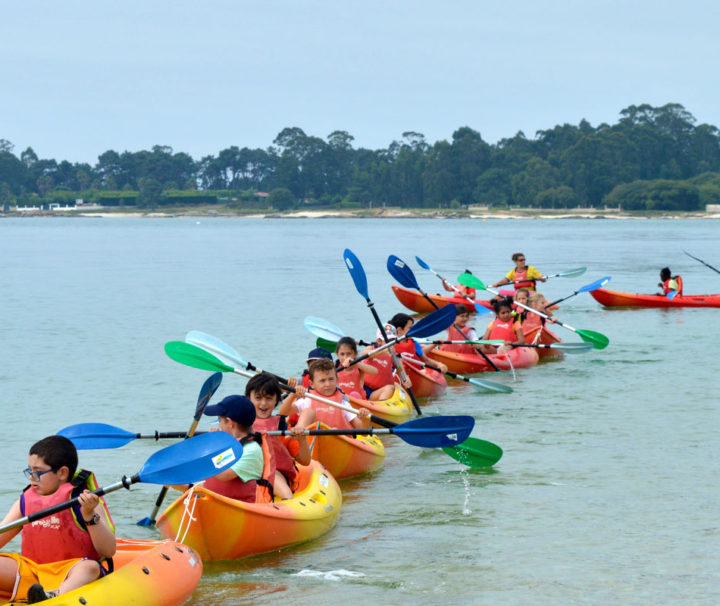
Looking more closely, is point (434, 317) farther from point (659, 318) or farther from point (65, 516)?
point (659, 318)

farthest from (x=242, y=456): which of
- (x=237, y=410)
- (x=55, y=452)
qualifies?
(x=55, y=452)

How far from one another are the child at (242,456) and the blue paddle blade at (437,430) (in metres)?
1.66

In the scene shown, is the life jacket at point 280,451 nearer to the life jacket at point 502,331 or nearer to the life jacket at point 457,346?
the life jacket at point 457,346

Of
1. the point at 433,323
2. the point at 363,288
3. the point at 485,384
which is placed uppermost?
the point at 363,288

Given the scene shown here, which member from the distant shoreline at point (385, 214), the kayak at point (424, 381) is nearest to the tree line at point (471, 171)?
the distant shoreline at point (385, 214)

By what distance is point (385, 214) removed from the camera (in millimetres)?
165875

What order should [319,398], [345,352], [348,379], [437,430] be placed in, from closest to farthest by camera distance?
[437,430] → [319,398] → [345,352] → [348,379]

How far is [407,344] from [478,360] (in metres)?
2.35

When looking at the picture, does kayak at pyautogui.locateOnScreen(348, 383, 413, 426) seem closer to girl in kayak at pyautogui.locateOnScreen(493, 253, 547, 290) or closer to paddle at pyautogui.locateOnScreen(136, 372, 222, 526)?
paddle at pyautogui.locateOnScreen(136, 372, 222, 526)

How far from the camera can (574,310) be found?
973 inches

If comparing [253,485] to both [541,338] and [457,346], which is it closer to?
[457,346]

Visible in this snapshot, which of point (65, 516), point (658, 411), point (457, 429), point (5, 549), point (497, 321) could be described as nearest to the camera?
point (65, 516)

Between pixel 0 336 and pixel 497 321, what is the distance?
10578 mm

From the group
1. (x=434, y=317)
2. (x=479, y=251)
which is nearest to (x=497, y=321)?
(x=434, y=317)
